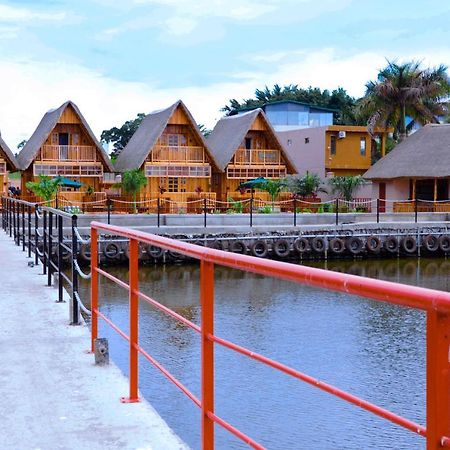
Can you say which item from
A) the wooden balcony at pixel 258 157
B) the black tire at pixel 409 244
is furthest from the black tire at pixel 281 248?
the wooden balcony at pixel 258 157

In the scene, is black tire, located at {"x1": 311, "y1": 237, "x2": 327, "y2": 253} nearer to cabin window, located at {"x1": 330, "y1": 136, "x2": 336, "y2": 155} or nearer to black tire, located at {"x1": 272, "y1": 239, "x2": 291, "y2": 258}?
black tire, located at {"x1": 272, "y1": 239, "x2": 291, "y2": 258}

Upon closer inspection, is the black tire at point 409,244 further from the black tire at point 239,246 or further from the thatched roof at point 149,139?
the thatched roof at point 149,139

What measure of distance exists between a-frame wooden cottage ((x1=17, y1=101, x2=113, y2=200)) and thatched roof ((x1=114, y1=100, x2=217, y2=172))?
1.64m

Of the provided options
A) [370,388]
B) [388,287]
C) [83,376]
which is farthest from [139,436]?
A: [370,388]

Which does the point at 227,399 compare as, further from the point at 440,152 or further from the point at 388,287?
the point at 440,152

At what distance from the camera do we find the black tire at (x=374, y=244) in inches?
1104

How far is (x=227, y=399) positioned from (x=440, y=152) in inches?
1249

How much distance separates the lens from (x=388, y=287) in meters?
1.91

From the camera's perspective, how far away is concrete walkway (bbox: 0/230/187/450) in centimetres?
403

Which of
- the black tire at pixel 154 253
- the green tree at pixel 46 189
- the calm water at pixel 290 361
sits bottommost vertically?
the calm water at pixel 290 361

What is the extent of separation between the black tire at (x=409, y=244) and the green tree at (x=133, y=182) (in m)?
13.6

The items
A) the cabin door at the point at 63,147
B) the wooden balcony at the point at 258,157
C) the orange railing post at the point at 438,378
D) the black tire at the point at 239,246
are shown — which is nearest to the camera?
the orange railing post at the point at 438,378

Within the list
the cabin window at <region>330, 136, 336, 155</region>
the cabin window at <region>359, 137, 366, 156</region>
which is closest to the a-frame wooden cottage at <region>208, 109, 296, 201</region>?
the cabin window at <region>330, 136, 336, 155</region>

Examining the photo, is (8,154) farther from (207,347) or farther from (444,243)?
(207,347)
